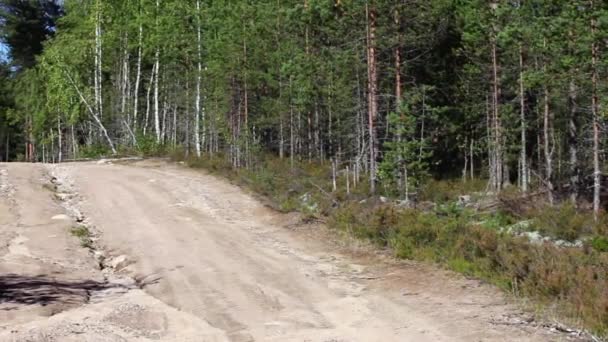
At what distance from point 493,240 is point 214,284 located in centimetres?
495

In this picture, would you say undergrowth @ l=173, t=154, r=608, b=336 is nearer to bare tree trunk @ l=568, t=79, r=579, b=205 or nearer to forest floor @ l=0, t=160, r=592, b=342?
forest floor @ l=0, t=160, r=592, b=342

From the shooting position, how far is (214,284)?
10148 mm

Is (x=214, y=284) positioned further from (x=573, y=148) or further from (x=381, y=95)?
(x=573, y=148)

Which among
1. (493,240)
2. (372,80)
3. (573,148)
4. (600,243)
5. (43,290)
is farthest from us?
(573,148)

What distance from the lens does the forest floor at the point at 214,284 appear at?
7.59m

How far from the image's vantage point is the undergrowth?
8.17 metres

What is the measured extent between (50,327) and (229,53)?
22.6 metres

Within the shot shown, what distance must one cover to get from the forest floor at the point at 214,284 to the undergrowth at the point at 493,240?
41 cm

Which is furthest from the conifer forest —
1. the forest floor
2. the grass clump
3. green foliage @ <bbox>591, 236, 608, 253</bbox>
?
the grass clump

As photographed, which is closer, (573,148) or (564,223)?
(564,223)

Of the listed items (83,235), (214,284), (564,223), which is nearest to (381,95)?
(564,223)

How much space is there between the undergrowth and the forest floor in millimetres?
411

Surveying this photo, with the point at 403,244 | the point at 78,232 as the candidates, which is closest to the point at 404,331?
the point at 403,244

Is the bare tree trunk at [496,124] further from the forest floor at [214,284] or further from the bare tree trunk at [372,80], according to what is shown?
the forest floor at [214,284]
